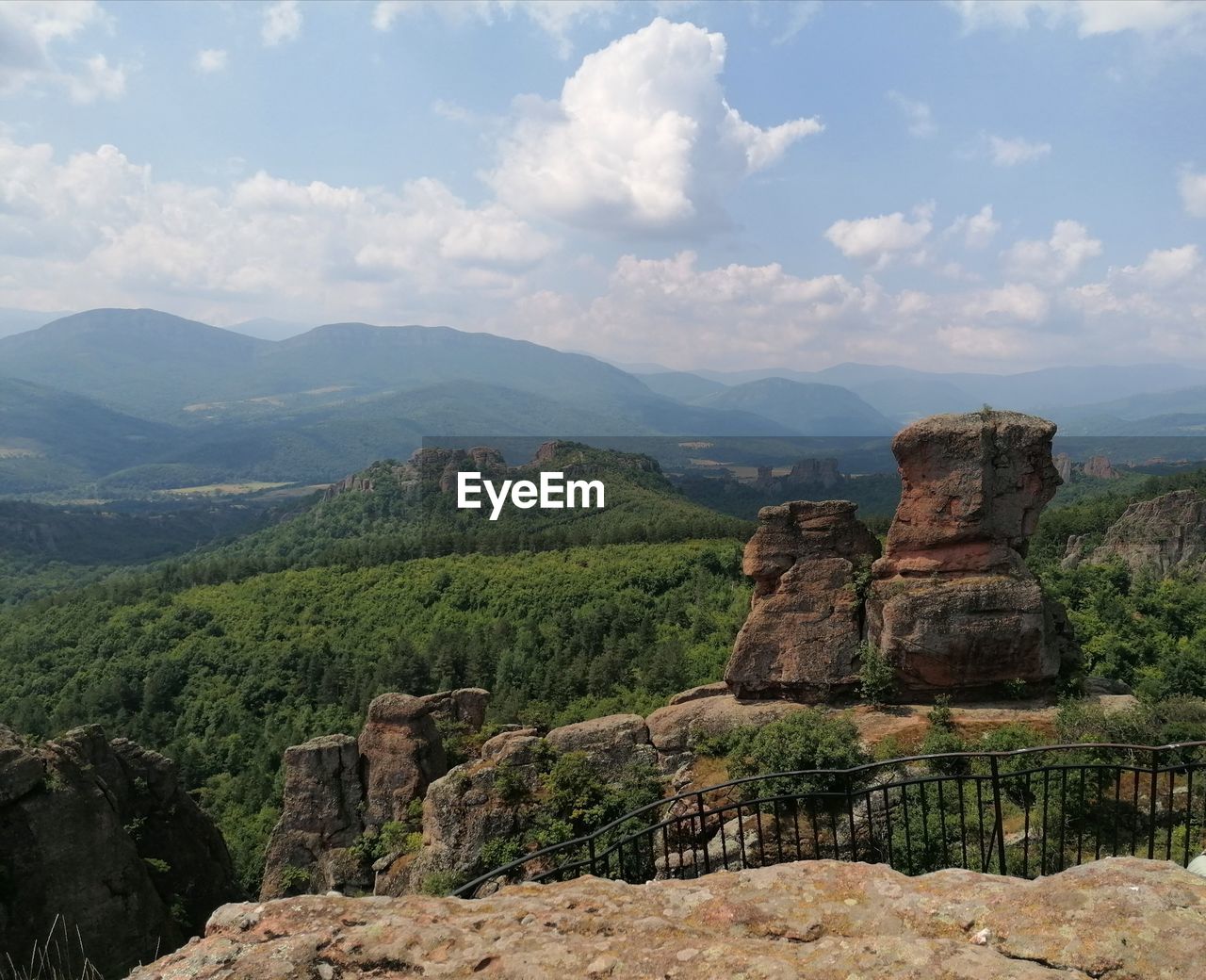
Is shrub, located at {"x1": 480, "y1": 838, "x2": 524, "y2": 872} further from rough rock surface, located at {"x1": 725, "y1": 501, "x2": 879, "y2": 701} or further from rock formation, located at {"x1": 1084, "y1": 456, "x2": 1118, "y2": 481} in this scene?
rock formation, located at {"x1": 1084, "y1": 456, "x2": 1118, "y2": 481}

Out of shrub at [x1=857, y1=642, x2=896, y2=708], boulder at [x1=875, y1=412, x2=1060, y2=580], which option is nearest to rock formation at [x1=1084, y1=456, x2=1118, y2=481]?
boulder at [x1=875, y1=412, x2=1060, y2=580]

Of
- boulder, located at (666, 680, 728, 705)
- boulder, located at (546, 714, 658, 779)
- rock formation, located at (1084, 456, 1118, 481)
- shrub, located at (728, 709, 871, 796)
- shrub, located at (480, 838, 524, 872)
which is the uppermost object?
rock formation, located at (1084, 456, 1118, 481)

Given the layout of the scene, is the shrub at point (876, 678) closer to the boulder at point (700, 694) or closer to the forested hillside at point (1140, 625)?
the boulder at point (700, 694)

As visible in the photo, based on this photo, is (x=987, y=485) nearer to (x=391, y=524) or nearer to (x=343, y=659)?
(x=343, y=659)

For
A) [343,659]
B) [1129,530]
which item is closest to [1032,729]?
[1129,530]

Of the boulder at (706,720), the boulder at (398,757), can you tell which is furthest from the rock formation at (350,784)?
the boulder at (706,720)
